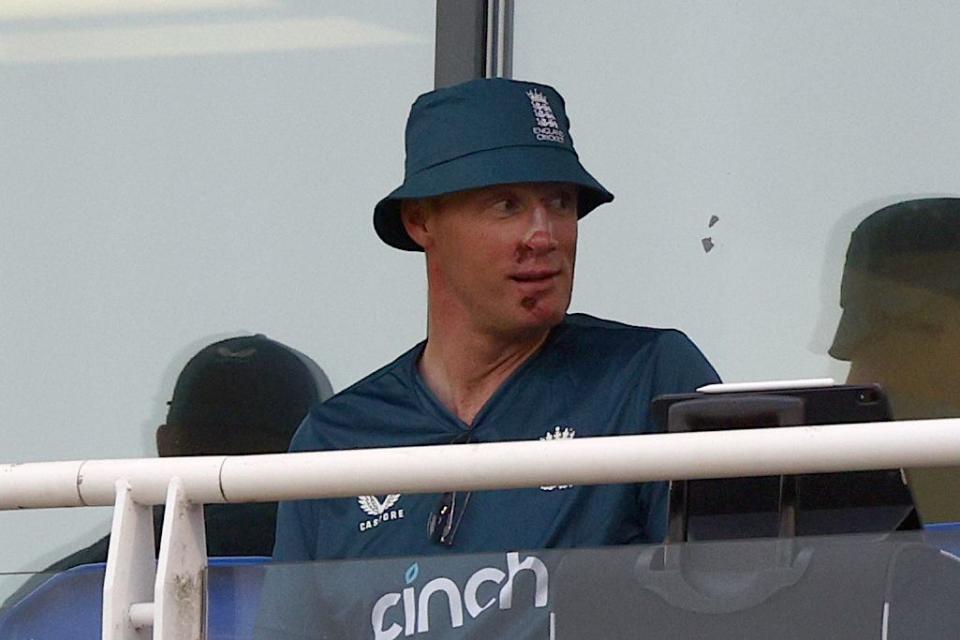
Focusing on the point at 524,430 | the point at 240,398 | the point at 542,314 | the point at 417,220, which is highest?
the point at 417,220

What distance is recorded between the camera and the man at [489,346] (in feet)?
7.22

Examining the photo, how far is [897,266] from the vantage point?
337 centimetres

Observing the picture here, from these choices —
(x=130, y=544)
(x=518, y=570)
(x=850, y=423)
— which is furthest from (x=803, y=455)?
(x=130, y=544)

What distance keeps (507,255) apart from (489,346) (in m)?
0.11

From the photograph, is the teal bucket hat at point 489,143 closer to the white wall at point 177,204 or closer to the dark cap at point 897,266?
the dark cap at point 897,266

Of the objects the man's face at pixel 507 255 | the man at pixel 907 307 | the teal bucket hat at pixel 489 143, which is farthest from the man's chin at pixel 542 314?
the man at pixel 907 307

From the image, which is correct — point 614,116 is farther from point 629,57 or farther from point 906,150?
point 906,150

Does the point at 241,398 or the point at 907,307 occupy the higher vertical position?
the point at 907,307

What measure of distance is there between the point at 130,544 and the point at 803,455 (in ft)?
1.69

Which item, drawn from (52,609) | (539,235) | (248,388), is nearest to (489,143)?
(539,235)

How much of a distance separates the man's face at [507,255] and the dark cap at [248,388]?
1169 mm

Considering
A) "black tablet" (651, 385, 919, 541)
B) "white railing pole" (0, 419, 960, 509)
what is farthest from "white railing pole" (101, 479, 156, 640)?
"black tablet" (651, 385, 919, 541)

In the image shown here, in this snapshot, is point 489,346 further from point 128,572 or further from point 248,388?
point 248,388

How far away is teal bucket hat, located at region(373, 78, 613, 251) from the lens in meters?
2.38
